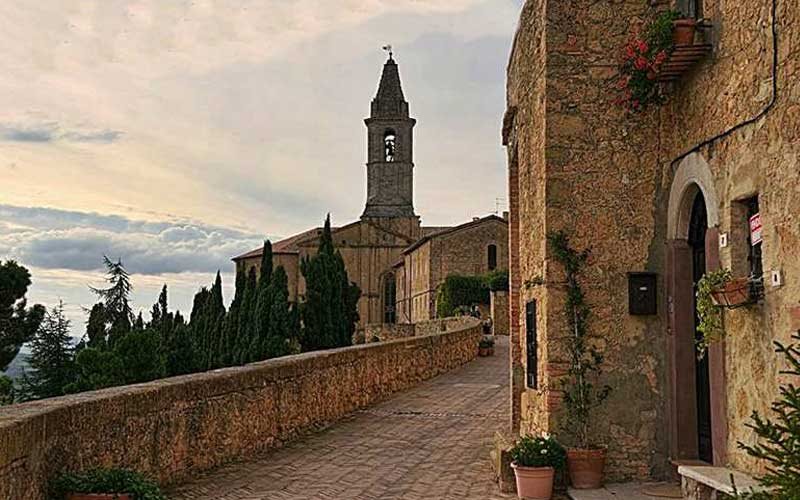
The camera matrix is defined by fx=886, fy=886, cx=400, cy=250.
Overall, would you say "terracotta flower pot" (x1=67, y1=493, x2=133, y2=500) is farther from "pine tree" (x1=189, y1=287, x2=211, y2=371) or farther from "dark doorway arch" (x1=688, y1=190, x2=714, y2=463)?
"pine tree" (x1=189, y1=287, x2=211, y2=371)

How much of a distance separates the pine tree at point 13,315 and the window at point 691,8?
73.3ft

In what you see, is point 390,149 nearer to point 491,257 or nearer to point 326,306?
point 491,257

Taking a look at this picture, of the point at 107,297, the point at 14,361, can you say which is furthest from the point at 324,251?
the point at 14,361

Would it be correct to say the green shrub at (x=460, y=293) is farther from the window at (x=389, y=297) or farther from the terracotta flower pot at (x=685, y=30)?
the terracotta flower pot at (x=685, y=30)

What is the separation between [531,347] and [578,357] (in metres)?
1.01

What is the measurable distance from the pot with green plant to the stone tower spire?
68270mm

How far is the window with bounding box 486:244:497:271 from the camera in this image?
53719 millimetres

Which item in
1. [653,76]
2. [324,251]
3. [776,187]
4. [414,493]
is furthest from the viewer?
[324,251]

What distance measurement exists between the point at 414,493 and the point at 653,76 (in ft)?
14.6

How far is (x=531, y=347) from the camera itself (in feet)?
30.9

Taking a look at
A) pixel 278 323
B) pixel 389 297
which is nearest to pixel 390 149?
pixel 389 297

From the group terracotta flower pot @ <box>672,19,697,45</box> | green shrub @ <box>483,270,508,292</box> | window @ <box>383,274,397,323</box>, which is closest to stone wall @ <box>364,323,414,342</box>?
green shrub @ <box>483,270,508,292</box>

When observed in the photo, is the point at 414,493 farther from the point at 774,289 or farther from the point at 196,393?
the point at 774,289

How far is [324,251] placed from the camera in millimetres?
41156
